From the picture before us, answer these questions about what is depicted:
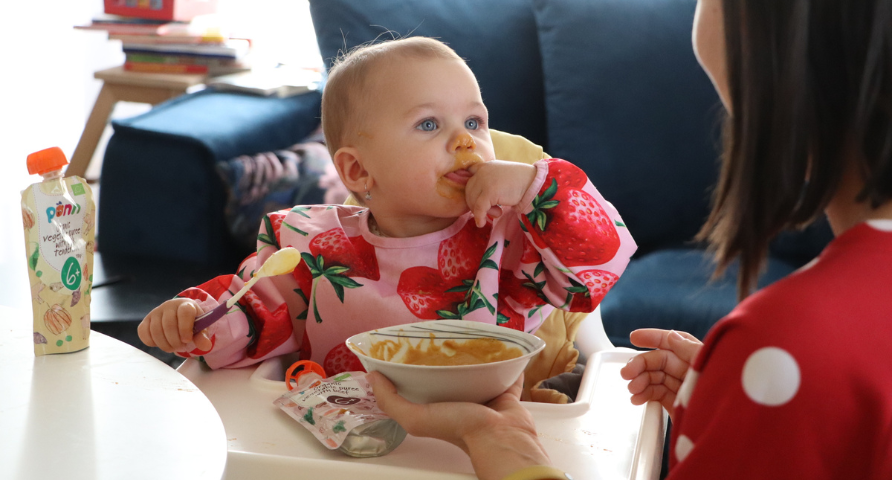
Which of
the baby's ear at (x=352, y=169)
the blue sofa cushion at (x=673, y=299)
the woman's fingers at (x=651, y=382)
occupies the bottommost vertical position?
the blue sofa cushion at (x=673, y=299)

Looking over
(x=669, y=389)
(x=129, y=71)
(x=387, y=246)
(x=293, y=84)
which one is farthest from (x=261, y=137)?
(x=669, y=389)

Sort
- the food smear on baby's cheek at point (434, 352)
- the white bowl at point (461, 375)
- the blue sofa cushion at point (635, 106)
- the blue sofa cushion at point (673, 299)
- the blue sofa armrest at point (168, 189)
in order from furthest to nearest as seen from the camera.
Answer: the blue sofa cushion at point (635, 106)
the blue sofa armrest at point (168, 189)
the blue sofa cushion at point (673, 299)
the food smear on baby's cheek at point (434, 352)
the white bowl at point (461, 375)

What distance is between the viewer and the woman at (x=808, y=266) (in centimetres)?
48

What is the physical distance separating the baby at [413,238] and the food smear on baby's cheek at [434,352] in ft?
0.43

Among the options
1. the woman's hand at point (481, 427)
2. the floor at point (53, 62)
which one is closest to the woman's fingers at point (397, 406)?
the woman's hand at point (481, 427)

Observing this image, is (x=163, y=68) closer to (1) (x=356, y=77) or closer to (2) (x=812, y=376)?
(1) (x=356, y=77)

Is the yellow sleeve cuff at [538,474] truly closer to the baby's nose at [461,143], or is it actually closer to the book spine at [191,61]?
the baby's nose at [461,143]

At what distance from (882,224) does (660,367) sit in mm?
396

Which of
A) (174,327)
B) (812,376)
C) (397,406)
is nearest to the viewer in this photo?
(812,376)

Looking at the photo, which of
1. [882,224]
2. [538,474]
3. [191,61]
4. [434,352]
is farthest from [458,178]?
[191,61]

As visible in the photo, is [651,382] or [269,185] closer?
[651,382]

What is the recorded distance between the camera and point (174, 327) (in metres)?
0.98

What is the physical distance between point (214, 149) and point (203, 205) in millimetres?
133

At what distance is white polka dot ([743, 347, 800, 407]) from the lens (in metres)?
0.48
